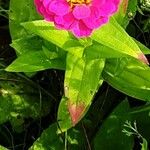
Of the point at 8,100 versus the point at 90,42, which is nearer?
the point at 90,42

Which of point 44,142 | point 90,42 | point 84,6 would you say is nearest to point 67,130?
point 44,142

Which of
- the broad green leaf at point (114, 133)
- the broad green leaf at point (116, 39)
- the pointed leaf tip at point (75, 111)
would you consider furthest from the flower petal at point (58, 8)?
the broad green leaf at point (114, 133)

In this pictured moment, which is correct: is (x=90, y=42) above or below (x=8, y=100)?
above

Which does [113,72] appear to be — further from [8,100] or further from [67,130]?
[8,100]

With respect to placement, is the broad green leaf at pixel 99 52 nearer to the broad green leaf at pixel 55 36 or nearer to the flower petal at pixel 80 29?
the broad green leaf at pixel 55 36

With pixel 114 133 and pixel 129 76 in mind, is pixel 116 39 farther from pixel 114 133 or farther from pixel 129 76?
pixel 114 133

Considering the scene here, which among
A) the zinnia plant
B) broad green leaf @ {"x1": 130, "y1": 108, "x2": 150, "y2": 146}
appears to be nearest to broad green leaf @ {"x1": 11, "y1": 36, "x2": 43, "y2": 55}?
the zinnia plant
